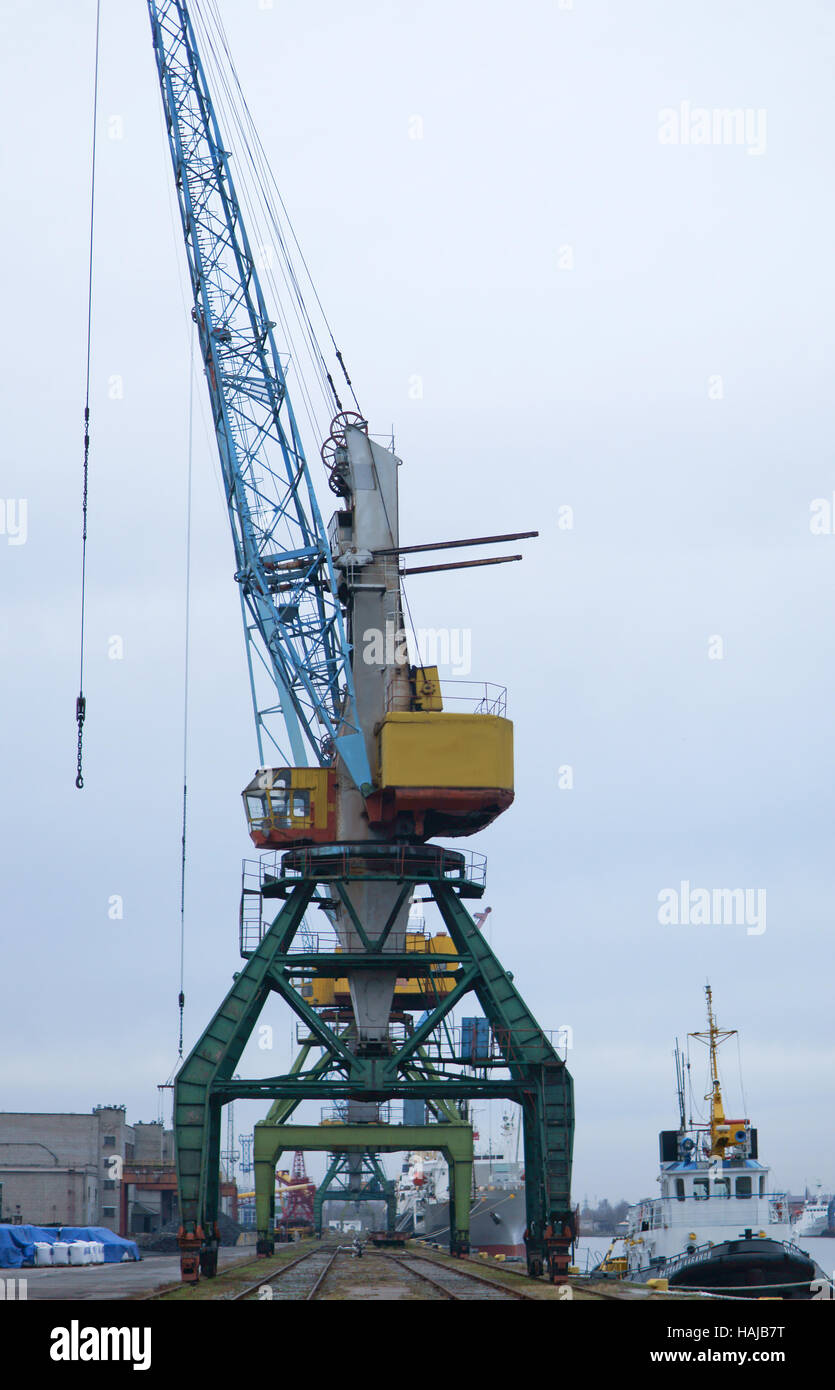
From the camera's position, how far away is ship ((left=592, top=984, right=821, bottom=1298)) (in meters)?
49.1

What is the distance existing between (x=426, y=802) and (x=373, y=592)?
766 cm

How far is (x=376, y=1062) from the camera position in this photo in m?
43.1

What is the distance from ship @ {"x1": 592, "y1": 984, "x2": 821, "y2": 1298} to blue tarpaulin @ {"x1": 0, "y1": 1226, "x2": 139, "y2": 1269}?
20904 mm

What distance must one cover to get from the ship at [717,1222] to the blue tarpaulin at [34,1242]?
68.6 ft

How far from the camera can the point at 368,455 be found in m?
48.6

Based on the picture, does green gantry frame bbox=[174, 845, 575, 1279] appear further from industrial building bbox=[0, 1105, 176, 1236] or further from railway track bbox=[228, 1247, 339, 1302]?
industrial building bbox=[0, 1105, 176, 1236]

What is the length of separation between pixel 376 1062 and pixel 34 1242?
66.3ft

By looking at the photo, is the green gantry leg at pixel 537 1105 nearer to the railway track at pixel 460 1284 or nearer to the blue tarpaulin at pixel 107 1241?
the railway track at pixel 460 1284

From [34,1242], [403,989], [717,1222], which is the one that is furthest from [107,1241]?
[717,1222]

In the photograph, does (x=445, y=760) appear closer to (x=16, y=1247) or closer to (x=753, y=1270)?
(x=753, y=1270)

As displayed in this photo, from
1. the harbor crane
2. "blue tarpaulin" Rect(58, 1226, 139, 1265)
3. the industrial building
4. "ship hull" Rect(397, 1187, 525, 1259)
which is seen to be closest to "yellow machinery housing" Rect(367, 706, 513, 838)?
the harbor crane

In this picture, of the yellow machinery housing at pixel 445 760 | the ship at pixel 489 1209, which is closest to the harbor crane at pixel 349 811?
the yellow machinery housing at pixel 445 760
